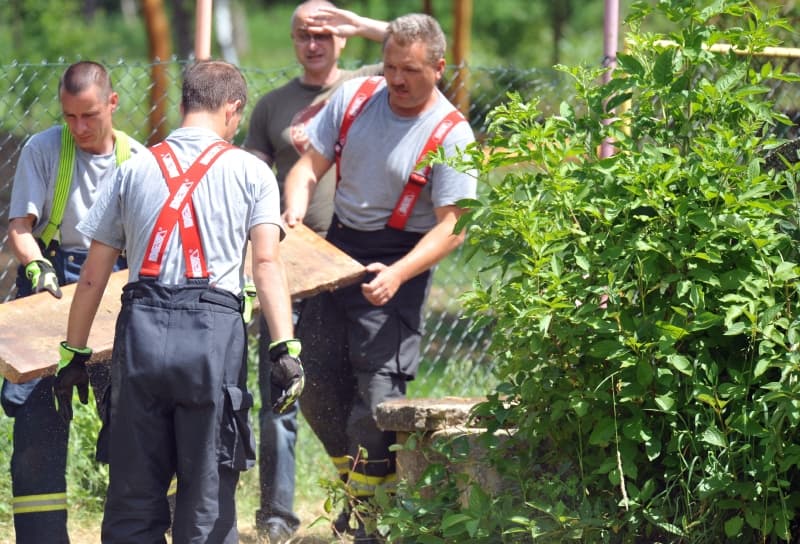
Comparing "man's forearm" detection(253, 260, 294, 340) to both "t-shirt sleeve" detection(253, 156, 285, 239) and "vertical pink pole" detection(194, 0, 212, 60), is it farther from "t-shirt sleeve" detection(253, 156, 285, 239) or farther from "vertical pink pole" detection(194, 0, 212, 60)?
"vertical pink pole" detection(194, 0, 212, 60)

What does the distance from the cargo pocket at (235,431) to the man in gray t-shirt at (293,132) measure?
1.33 metres

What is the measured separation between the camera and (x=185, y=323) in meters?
3.61

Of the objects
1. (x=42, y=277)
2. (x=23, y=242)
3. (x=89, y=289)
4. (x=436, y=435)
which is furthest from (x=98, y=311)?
(x=436, y=435)

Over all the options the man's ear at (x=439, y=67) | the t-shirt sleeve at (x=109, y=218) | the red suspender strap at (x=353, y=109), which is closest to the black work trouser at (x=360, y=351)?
the red suspender strap at (x=353, y=109)

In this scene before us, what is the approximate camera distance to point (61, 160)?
443 centimetres

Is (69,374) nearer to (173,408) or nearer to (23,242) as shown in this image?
(173,408)

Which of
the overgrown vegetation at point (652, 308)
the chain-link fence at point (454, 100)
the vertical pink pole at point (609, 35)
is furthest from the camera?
the chain-link fence at point (454, 100)

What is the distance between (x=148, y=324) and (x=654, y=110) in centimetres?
177

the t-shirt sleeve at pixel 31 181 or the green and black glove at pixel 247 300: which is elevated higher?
the t-shirt sleeve at pixel 31 181

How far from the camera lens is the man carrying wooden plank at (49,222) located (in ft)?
14.2

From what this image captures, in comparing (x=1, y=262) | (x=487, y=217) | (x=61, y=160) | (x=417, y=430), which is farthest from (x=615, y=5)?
(x=1, y=262)

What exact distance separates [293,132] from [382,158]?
736 millimetres

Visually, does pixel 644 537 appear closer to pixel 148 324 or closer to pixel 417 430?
pixel 417 430

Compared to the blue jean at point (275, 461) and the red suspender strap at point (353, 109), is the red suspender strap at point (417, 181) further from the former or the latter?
the blue jean at point (275, 461)
